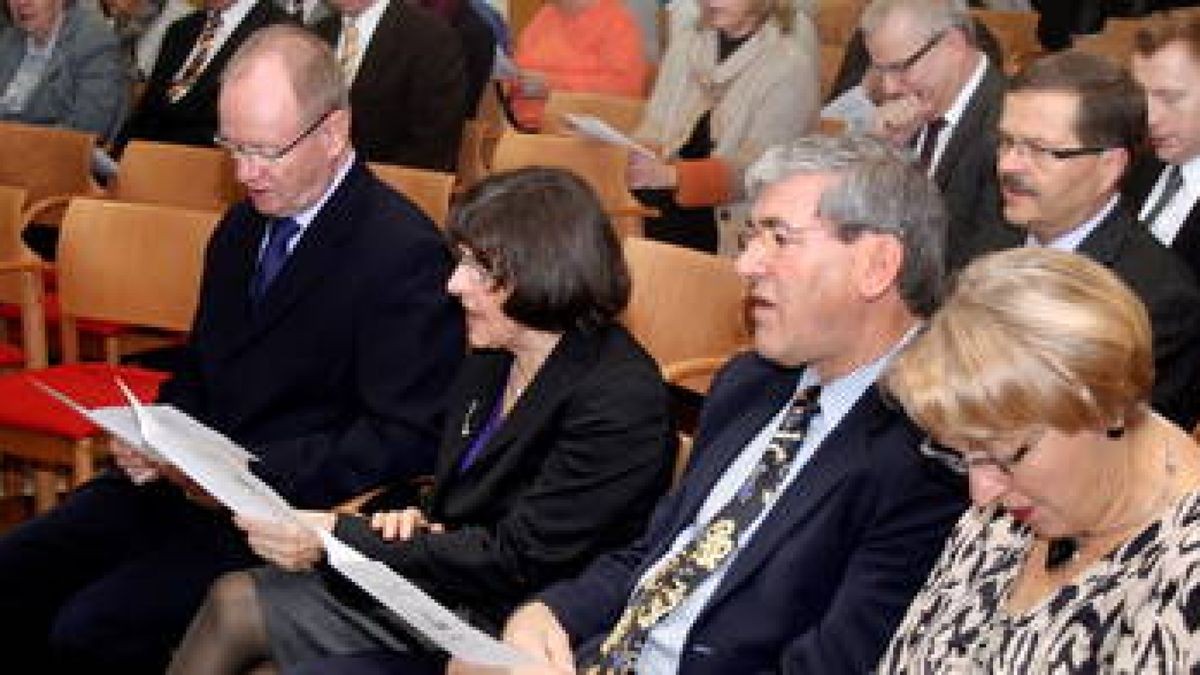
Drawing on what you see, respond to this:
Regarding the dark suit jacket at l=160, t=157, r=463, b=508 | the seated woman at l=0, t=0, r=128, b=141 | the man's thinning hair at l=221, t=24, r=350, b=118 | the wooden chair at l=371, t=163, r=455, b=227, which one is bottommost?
the seated woman at l=0, t=0, r=128, b=141

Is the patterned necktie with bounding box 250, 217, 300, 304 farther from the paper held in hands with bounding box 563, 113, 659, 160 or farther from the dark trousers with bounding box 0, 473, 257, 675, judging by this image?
the paper held in hands with bounding box 563, 113, 659, 160

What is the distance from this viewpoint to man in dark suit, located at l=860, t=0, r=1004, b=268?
4.22 m

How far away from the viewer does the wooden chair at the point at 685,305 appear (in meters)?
3.79

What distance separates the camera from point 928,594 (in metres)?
2.13

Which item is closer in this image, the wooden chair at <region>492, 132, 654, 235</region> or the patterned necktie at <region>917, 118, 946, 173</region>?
the patterned necktie at <region>917, 118, 946, 173</region>

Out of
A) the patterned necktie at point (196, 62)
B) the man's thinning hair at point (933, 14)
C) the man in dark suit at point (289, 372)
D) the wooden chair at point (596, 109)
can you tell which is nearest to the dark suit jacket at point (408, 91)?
the wooden chair at point (596, 109)

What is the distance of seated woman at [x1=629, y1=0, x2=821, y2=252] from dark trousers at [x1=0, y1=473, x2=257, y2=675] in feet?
7.43

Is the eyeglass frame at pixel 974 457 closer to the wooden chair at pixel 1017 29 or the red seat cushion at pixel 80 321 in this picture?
the red seat cushion at pixel 80 321

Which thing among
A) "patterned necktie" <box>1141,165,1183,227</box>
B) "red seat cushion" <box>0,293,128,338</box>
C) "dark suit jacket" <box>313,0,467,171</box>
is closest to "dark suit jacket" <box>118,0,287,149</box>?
"dark suit jacket" <box>313,0,467,171</box>

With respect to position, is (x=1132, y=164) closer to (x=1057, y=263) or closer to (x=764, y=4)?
(x=1057, y=263)

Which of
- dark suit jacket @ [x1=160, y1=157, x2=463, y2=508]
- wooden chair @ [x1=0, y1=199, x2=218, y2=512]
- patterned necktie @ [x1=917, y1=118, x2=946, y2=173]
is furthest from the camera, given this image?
patterned necktie @ [x1=917, y1=118, x2=946, y2=173]

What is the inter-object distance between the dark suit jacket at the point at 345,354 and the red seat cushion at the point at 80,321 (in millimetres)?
1148

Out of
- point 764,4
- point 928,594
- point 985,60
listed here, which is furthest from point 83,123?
point 928,594

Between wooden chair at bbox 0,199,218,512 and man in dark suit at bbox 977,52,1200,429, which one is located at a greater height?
man in dark suit at bbox 977,52,1200,429
